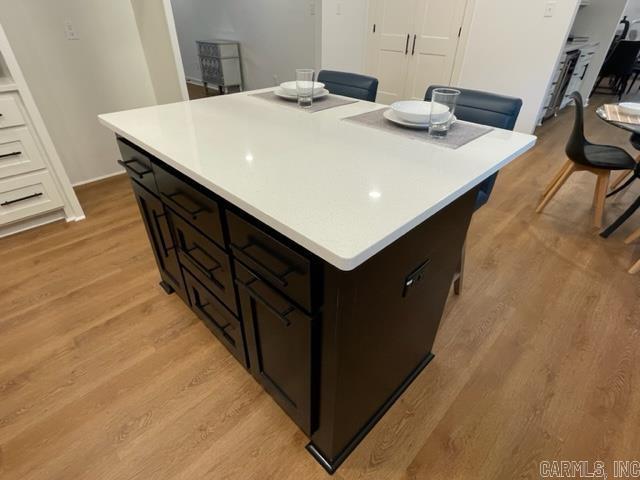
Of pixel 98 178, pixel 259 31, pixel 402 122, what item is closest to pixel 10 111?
pixel 98 178

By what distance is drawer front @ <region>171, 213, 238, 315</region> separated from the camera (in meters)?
1.07

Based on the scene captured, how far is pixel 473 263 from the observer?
2.07m

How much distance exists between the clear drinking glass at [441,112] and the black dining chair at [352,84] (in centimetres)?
79

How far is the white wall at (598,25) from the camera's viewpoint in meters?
4.52

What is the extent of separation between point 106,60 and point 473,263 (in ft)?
10.1

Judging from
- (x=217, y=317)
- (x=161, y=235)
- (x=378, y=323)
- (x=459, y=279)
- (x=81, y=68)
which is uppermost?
(x=81, y=68)

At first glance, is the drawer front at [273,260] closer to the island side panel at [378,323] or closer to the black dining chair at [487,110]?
the island side panel at [378,323]

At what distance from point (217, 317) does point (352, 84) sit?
1.44 m

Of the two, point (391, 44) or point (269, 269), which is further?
point (391, 44)

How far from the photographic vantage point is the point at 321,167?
3.03 ft

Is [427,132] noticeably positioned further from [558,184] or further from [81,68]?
[81,68]

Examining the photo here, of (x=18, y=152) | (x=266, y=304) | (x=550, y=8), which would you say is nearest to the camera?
(x=266, y=304)

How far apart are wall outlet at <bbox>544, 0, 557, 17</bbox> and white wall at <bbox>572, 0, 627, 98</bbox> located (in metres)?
2.46

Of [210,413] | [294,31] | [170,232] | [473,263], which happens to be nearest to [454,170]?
[170,232]
